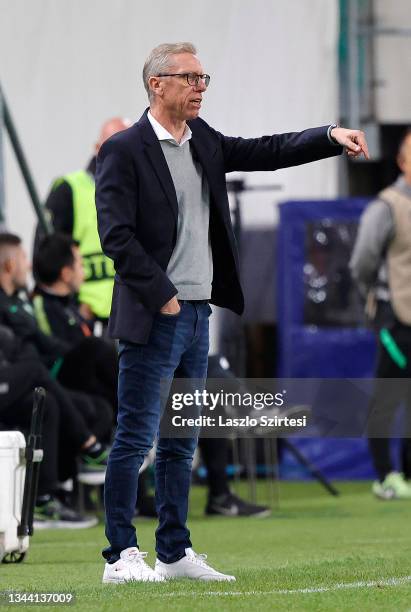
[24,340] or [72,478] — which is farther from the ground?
[24,340]

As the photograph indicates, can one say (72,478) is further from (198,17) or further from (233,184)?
(198,17)

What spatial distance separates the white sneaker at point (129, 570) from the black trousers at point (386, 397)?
156 inches

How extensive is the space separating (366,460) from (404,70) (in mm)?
3197

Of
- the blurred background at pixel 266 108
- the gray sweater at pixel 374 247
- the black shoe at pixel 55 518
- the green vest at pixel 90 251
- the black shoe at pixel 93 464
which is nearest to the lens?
the black shoe at pixel 55 518

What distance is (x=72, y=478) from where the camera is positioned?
25.3 feet

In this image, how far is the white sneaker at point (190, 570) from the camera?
183 inches

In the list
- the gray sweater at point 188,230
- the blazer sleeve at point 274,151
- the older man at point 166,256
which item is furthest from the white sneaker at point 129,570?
the blazer sleeve at point 274,151

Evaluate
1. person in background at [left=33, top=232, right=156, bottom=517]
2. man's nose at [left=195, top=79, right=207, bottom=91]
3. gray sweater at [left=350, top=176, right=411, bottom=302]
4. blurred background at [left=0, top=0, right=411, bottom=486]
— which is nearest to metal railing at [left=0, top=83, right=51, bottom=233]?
blurred background at [left=0, top=0, right=411, bottom=486]

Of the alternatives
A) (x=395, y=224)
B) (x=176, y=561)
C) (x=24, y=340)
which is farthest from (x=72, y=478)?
(x=176, y=561)

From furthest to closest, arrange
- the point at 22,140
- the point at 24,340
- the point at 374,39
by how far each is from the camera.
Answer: the point at 374,39, the point at 22,140, the point at 24,340

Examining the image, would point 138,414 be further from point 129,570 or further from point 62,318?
point 62,318

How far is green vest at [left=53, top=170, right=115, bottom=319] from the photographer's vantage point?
811 centimetres

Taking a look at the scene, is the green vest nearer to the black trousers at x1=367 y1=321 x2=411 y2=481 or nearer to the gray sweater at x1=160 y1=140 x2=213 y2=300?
the black trousers at x1=367 y1=321 x2=411 y2=481

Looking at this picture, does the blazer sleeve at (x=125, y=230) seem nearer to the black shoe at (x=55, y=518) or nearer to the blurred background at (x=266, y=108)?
the black shoe at (x=55, y=518)
